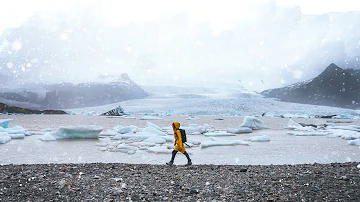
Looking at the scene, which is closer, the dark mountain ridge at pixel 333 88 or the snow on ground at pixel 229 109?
the snow on ground at pixel 229 109

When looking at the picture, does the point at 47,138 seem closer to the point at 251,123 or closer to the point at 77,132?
the point at 77,132

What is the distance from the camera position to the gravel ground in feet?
14.5

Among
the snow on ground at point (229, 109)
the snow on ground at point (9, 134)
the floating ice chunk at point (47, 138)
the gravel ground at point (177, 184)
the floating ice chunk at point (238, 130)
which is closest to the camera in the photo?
the gravel ground at point (177, 184)

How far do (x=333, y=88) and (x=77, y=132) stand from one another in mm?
149433

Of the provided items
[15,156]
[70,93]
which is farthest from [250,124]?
[70,93]

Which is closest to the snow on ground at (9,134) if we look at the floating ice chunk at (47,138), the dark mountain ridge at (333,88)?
the floating ice chunk at (47,138)

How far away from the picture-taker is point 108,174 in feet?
19.7

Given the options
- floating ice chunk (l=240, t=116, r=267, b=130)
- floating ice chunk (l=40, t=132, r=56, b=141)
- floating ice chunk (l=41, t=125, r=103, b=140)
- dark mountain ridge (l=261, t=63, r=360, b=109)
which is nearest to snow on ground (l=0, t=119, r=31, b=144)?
floating ice chunk (l=40, t=132, r=56, b=141)

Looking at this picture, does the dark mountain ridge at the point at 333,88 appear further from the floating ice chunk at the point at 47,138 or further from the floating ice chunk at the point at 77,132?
the floating ice chunk at the point at 47,138

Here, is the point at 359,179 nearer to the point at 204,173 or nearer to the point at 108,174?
the point at 204,173

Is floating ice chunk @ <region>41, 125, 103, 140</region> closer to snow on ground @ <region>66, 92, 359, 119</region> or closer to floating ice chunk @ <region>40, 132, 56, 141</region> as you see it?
floating ice chunk @ <region>40, 132, 56, 141</region>

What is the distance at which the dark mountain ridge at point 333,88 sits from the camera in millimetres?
131625

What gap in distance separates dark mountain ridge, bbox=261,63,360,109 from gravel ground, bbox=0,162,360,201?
12973 centimetres

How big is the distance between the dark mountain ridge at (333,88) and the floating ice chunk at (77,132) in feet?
406
